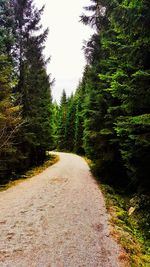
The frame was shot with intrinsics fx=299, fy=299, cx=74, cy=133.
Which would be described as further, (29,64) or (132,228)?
(29,64)

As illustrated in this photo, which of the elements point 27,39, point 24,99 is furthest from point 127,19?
point 27,39

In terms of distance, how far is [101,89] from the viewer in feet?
56.4

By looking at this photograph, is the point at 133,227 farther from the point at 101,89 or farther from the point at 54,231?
the point at 101,89

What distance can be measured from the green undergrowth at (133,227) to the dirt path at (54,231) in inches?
12.2

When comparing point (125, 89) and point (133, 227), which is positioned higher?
point (125, 89)

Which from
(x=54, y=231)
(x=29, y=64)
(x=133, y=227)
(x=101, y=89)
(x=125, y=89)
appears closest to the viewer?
(x=54, y=231)

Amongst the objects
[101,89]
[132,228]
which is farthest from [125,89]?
[101,89]

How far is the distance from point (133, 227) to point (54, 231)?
9.35ft

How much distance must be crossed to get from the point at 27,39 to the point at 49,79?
18.9 feet

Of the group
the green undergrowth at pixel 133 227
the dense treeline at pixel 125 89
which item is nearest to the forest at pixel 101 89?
the dense treeline at pixel 125 89

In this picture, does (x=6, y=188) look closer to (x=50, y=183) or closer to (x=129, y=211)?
(x=50, y=183)

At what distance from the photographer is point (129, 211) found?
10.8 m

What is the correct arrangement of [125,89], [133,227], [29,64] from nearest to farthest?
[125,89], [133,227], [29,64]

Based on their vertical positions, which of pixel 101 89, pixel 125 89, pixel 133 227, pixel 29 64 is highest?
pixel 29 64
